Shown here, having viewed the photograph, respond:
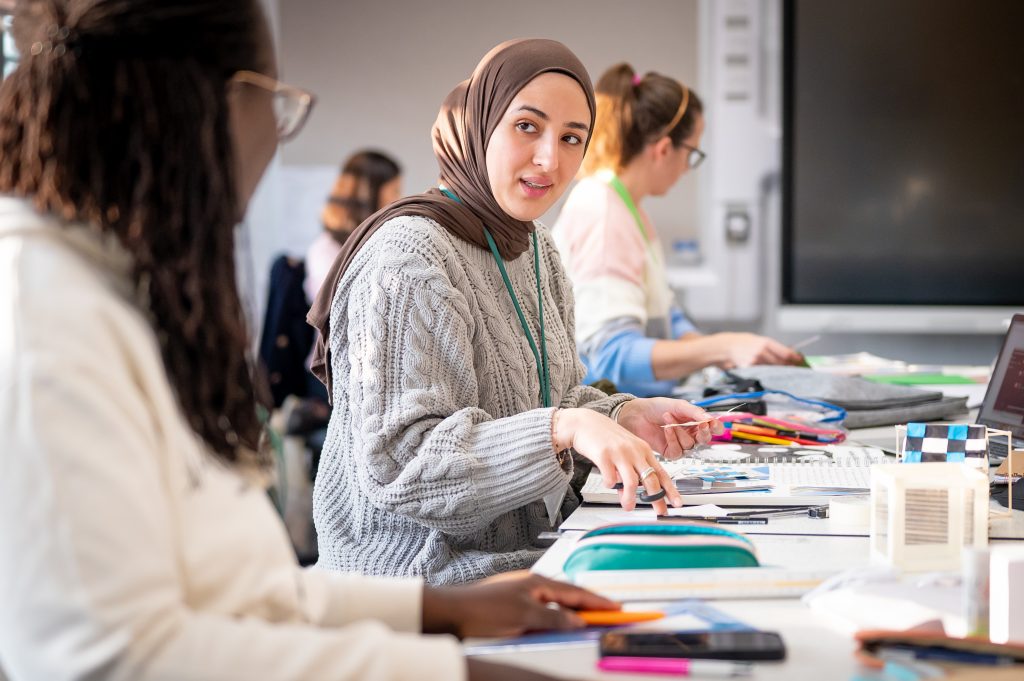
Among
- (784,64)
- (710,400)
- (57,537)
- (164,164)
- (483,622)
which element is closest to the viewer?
(57,537)

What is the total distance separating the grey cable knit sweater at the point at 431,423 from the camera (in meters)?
1.53

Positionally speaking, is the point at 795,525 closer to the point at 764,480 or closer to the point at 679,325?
the point at 764,480

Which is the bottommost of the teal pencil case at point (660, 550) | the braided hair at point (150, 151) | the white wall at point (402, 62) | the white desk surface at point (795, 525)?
the white desk surface at point (795, 525)

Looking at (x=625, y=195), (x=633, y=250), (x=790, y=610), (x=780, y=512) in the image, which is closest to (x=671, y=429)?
(x=780, y=512)

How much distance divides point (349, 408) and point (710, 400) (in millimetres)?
769

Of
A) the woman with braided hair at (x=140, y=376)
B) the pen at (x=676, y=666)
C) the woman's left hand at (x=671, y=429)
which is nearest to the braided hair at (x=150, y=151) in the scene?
the woman with braided hair at (x=140, y=376)

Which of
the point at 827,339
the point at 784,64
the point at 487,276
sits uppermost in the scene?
the point at 784,64

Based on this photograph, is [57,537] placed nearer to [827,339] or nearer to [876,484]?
[876,484]

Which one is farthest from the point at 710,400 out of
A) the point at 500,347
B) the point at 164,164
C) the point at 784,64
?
the point at 784,64

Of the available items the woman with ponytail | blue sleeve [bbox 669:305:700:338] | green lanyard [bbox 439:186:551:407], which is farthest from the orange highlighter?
blue sleeve [bbox 669:305:700:338]

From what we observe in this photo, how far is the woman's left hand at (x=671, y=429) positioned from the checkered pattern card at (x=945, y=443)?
1.00 ft

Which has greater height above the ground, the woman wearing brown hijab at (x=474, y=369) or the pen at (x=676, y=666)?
the woman wearing brown hijab at (x=474, y=369)

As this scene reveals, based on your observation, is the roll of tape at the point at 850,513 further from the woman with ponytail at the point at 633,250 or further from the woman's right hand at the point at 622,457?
the woman with ponytail at the point at 633,250

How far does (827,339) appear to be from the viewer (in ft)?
16.1
